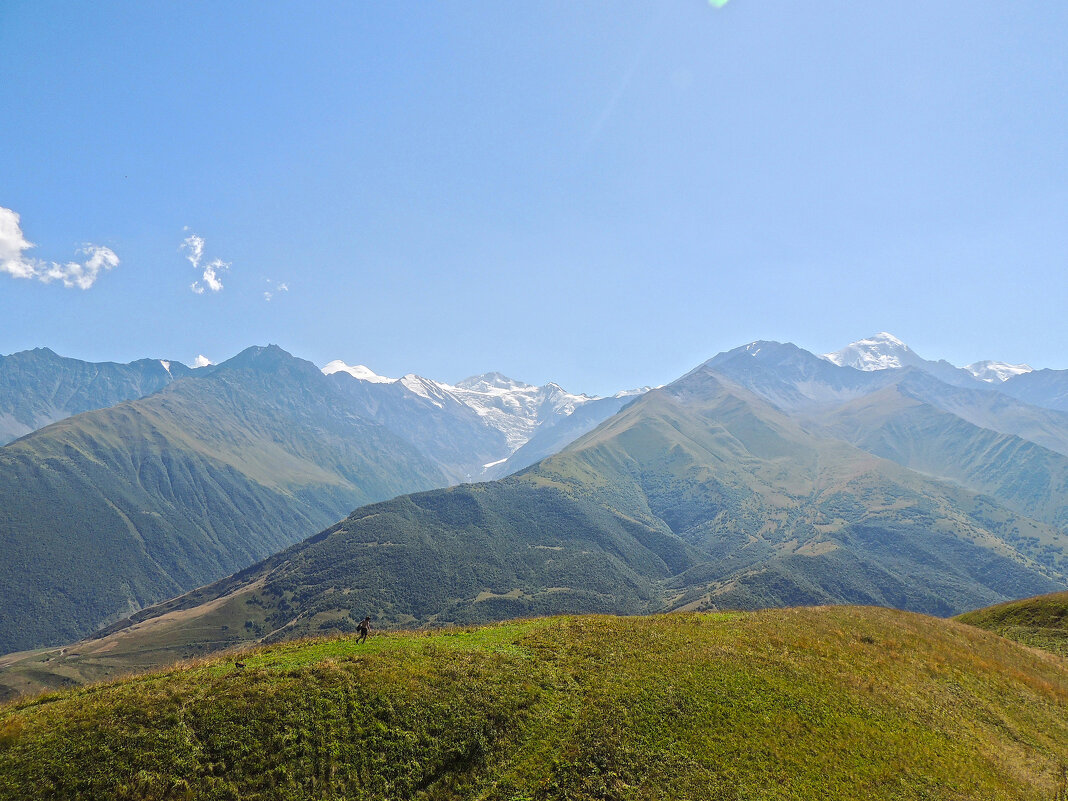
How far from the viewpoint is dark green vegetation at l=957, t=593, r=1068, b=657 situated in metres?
53.8

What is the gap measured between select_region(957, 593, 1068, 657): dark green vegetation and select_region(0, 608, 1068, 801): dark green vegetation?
19.4m

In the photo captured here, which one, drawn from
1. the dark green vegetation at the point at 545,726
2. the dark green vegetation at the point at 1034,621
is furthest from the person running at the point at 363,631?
the dark green vegetation at the point at 1034,621

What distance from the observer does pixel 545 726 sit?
28984mm

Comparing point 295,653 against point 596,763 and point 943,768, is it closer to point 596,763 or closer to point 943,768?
point 596,763

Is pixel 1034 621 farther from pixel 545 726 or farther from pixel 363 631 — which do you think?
pixel 363 631

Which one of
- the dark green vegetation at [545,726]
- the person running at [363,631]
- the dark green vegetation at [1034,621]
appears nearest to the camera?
the dark green vegetation at [545,726]

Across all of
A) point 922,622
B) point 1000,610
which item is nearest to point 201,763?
point 922,622

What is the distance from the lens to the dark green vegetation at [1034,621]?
176 ft

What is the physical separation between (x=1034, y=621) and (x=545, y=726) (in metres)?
64.8

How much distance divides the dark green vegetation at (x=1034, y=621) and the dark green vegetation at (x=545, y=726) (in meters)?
19.4

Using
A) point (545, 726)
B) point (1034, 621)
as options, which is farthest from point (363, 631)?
point (1034, 621)

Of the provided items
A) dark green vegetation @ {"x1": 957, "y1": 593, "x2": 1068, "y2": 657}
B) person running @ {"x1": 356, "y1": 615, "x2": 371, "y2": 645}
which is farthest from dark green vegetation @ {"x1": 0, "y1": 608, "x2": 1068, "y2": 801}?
dark green vegetation @ {"x1": 957, "y1": 593, "x2": 1068, "y2": 657}

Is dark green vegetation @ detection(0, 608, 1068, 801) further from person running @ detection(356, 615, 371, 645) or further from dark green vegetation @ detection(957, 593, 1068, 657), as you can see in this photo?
dark green vegetation @ detection(957, 593, 1068, 657)

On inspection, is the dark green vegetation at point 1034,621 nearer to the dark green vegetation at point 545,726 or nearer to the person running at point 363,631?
the dark green vegetation at point 545,726
